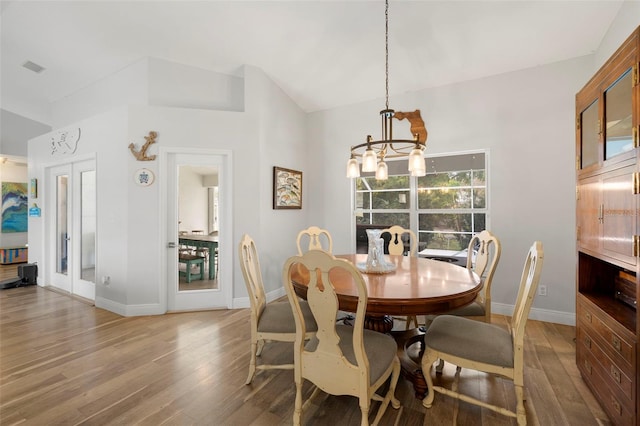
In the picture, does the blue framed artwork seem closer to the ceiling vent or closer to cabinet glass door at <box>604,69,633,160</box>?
the ceiling vent

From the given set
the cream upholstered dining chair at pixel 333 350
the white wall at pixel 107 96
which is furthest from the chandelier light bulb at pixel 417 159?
the white wall at pixel 107 96

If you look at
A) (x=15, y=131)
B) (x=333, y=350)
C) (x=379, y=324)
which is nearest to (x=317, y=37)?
(x=379, y=324)

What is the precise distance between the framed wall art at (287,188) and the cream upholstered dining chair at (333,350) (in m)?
2.77

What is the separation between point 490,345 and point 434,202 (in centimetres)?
259

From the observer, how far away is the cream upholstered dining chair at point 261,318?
84.7 inches

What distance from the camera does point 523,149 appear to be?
11.4ft

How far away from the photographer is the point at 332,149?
4.77 metres

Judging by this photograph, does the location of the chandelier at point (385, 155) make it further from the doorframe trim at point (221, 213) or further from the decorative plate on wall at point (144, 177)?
the decorative plate on wall at point (144, 177)

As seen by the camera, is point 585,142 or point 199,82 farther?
point 199,82

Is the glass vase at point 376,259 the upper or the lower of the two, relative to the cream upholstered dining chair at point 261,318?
upper

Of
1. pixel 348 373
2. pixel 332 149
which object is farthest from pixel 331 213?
pixel 348 373

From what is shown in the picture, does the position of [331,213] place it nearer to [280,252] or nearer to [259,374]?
[280,252]

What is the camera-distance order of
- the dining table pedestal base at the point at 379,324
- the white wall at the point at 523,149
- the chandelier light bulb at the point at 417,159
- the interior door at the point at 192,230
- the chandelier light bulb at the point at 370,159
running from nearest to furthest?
the chandelier light bulb at the point at 417,159 < the chandelier light bulb at the point at 370,159 < the dining table pedestal base at the point at 379,324 < the white wall at the point at 523,149 < the interior door at the point at 192,230

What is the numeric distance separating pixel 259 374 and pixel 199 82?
12.1 ft
